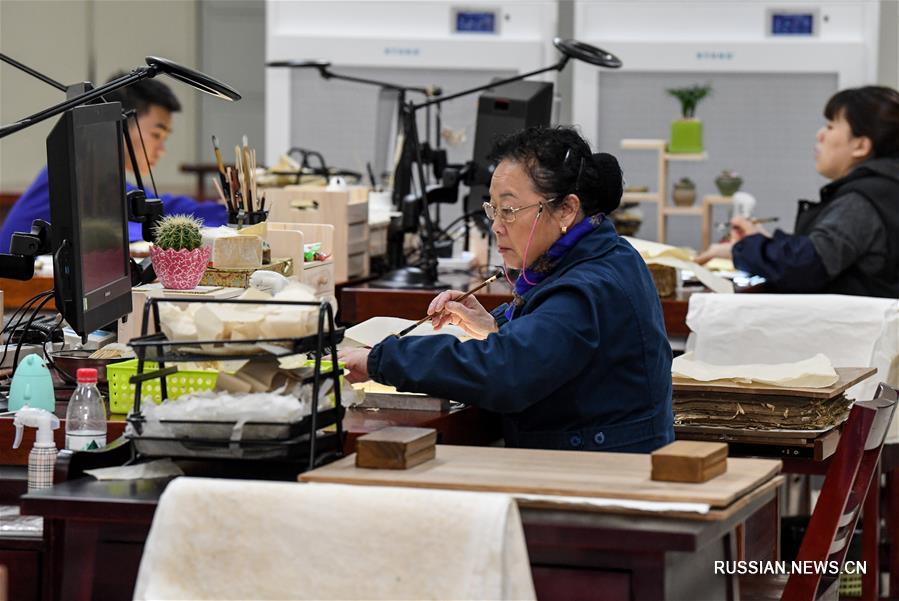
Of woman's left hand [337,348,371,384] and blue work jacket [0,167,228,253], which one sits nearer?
woman's left hand [337,348,371,384]

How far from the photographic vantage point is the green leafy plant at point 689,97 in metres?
6.18

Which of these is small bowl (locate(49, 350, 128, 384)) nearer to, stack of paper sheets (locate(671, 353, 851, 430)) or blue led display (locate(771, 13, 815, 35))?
stack of paper sheets (locate(671, 353, 851, 430))

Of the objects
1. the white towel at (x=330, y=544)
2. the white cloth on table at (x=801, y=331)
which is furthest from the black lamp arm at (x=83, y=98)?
the white cloth on table at (x=801, y=331)

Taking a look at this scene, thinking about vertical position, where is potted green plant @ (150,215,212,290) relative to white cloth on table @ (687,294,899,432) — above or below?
above

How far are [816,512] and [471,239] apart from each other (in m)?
2.97

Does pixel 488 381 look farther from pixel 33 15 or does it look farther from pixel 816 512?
pixel 33 15

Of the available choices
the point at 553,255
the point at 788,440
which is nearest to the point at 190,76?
the point at 553,255

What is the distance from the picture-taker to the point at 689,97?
6188 millimetres

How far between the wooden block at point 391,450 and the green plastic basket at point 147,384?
0.33 metres

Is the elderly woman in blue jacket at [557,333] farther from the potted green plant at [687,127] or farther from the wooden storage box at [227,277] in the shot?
the potted green plant at [687,127]

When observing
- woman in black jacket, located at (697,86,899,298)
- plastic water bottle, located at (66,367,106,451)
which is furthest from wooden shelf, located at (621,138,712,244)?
plastic water bottle, located at (66,367,106,451)

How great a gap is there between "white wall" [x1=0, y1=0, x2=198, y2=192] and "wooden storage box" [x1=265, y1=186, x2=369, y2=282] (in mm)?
4235

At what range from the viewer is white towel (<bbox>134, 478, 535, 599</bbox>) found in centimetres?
147

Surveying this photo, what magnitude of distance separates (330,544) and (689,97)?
4.97 m
